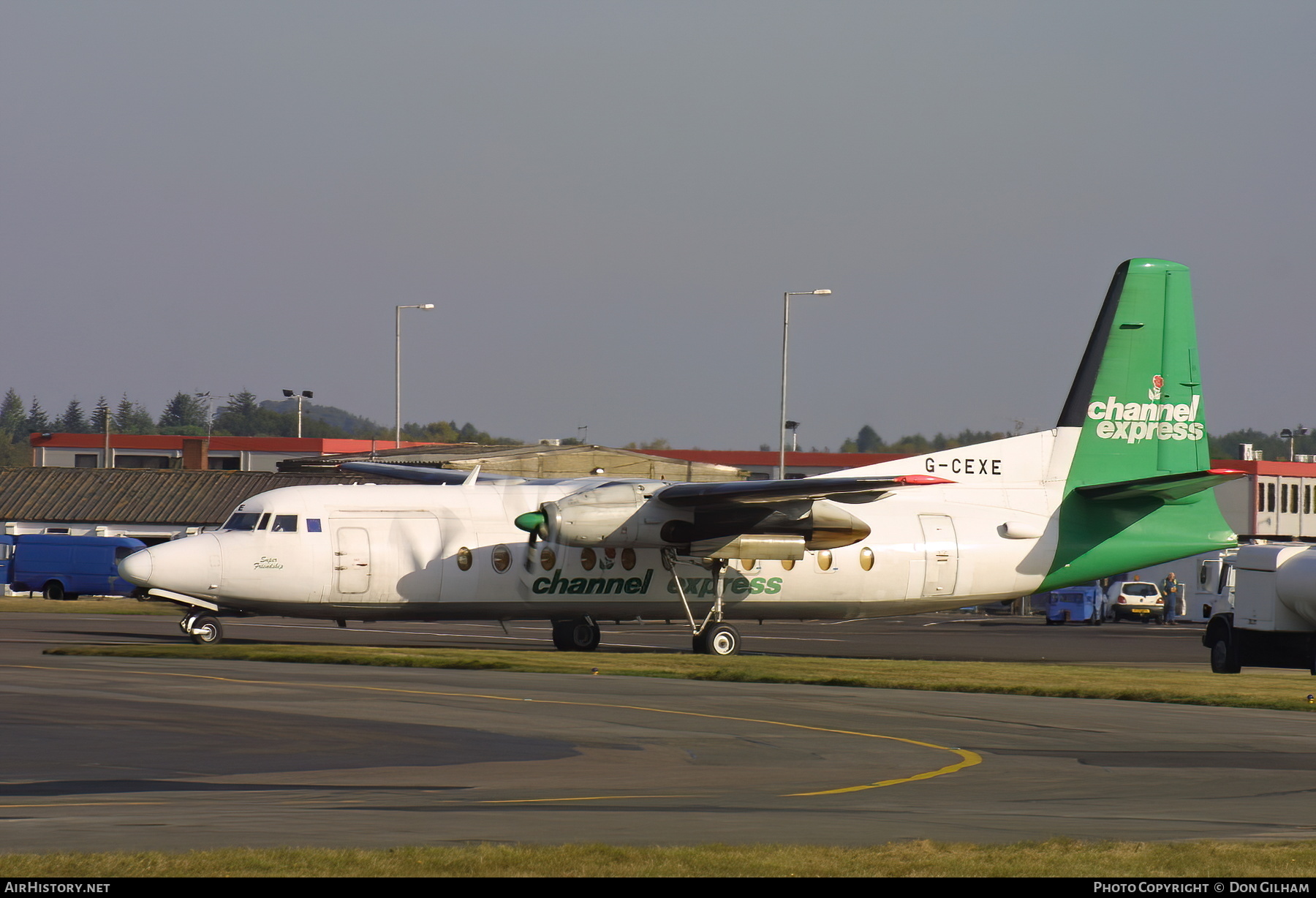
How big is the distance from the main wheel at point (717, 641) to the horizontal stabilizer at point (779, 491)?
8.88 feet

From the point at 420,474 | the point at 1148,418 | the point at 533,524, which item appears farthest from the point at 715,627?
the point at 1148,418

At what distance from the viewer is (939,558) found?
28484 mm

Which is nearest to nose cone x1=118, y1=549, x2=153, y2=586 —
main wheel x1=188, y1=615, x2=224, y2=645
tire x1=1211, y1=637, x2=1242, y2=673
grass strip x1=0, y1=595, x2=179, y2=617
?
main wheel x1=188, y1=615, x2=224, y2=645

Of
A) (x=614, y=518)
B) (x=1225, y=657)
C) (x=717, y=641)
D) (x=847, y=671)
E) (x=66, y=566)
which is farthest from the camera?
(x=66, y=566)

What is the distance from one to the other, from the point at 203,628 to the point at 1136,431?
63.5ft

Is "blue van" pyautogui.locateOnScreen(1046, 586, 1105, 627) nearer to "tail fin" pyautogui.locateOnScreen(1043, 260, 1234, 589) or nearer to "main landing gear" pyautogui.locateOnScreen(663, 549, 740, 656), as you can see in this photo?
"tail fin" pyautogui.locateOnScreen(1043, 260, 1234, 589)

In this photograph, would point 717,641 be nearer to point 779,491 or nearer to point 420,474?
point 779,491

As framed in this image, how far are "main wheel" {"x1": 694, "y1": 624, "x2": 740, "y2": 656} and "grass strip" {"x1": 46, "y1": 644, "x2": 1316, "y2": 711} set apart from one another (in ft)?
2.73

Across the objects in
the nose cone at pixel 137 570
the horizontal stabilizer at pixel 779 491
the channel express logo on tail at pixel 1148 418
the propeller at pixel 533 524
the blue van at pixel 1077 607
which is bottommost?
the blue van at pixel 1077 607

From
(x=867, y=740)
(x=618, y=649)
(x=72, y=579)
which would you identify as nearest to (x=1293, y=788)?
(x=867, y=740)

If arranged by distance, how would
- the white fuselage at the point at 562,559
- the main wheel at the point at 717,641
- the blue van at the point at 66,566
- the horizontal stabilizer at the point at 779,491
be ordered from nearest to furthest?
the horizontal stabilizer at the point at 779,491
the white fuselage at the point at 562,559
the main wheel at the point at 717,641
the blue van at the point at 66,566

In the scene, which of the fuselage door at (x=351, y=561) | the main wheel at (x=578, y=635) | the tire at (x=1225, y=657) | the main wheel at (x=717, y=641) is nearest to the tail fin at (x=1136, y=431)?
the tire at (x=1225, y=657)

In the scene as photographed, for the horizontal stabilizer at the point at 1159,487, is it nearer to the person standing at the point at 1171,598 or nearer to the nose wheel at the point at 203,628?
the nose wheel at the point at 203,628

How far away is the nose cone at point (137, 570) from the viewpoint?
81.4 feet
